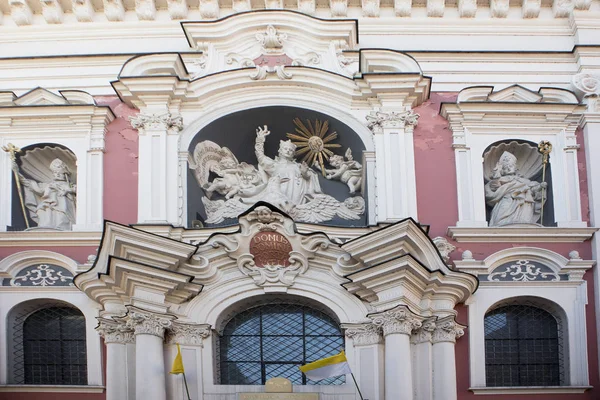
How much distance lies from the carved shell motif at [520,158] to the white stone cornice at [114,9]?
5457 mm

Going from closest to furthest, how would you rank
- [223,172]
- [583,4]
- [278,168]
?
[278,168] < [223,172] < [583,4]

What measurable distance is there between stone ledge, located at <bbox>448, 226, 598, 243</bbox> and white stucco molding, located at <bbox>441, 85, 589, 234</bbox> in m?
0.60

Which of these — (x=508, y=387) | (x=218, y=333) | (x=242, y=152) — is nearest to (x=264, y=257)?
(x=218, y=333)

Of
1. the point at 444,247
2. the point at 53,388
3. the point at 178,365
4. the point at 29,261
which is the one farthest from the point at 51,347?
the point at 444,247

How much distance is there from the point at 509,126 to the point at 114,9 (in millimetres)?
5732

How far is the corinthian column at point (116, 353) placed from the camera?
14781mm

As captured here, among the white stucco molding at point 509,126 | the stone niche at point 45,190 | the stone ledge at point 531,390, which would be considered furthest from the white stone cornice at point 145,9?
the stone ledge at point 531,390

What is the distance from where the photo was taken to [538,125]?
53.8ft

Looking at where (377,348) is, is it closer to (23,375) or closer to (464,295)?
(464,295)

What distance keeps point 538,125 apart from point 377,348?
3895mm

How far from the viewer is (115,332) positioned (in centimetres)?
1495

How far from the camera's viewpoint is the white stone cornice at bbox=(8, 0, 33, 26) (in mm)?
17219

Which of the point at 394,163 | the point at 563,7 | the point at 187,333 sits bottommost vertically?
the point at 187,333

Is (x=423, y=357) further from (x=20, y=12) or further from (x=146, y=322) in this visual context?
(x=20, y=12)
